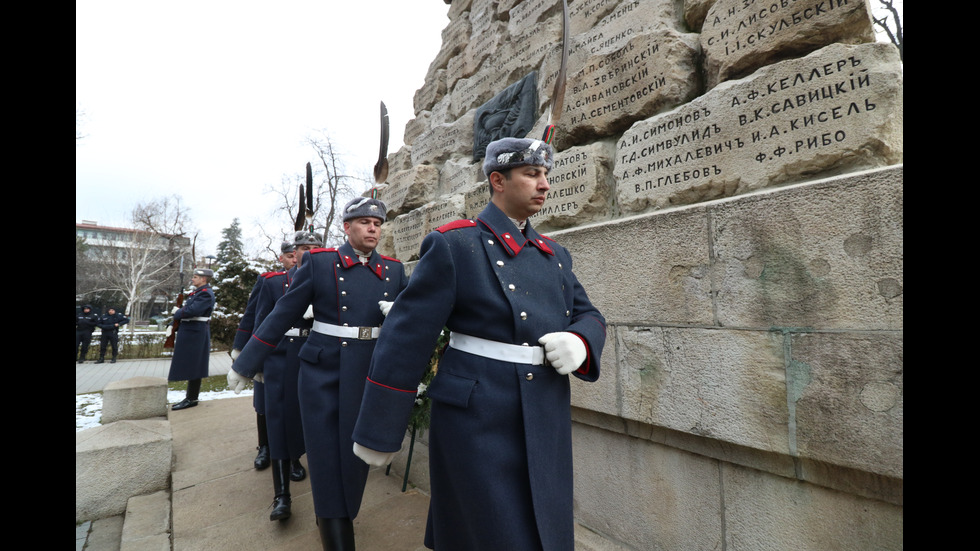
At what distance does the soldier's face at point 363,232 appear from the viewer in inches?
118

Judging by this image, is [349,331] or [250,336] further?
[250,336]

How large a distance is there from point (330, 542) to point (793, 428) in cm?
225

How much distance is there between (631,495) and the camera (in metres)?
2.47

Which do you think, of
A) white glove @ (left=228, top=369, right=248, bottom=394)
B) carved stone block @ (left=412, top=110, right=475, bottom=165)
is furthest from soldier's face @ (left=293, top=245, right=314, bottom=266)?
white glove @ (left=228, top=369, right=248, bottom=394)

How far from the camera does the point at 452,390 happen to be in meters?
1.59

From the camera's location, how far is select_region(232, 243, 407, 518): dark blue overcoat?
2525 millimetres

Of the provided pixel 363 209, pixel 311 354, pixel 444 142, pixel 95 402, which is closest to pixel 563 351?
pixel 311 354

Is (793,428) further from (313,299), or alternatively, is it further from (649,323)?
(313,299)

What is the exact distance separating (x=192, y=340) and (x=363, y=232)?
5708 mm

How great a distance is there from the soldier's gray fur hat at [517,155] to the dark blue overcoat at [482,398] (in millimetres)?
268

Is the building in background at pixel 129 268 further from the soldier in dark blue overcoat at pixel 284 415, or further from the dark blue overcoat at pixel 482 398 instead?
the dark blue overcoat at pixel 482 398

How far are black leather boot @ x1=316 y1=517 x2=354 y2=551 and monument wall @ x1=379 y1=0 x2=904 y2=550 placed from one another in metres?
1.24

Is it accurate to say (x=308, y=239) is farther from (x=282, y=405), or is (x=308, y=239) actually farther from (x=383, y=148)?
(x=282, y=405)
